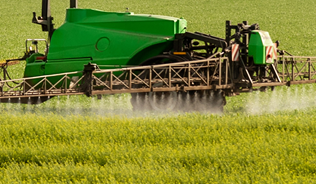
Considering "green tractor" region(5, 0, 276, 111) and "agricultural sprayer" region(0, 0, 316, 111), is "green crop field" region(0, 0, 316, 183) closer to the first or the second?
"agricultural sprayer" region(0, 0, 316, 111)

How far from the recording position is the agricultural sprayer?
12156 millimetres

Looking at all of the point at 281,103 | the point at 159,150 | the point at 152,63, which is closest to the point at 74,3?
the point at 152,63

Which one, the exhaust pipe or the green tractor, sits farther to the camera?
the exhaust pipe

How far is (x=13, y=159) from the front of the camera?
7.94m

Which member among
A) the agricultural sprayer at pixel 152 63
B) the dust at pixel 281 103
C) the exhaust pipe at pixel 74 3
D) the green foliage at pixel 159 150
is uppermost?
the exhaust pipe at pixel 74 3

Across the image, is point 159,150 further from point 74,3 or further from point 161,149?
point 74,3

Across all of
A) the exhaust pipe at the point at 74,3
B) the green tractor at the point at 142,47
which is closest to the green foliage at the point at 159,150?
the green tractor at the point at 142,47

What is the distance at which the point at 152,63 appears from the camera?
13.2 metres

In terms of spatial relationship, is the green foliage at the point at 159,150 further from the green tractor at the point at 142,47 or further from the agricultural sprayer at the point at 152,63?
the green tractor at the point at 142,47

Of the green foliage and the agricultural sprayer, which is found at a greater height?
the agricultural sprayer

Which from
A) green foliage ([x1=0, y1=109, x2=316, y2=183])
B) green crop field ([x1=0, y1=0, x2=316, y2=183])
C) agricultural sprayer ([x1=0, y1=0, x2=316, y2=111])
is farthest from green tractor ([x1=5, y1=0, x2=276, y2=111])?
green foliage ([x1=0, y1=109, x2=316, y2=183])

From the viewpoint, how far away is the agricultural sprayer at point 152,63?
12.2 m

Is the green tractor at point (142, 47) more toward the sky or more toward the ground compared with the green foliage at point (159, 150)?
more toward the sky

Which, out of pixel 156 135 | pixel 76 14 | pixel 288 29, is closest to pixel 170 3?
pixel 288 29
